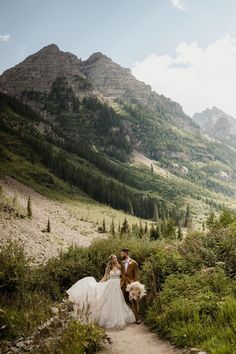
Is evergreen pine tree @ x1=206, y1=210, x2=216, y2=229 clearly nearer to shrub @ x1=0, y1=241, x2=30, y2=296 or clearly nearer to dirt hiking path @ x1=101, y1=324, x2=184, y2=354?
dirt hiking path @ x1=101, y1=324, x2=184, y2=354

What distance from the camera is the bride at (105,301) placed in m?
16.3

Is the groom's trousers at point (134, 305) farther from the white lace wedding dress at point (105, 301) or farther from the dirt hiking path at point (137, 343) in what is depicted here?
the dirt hiking path at point (137, 343)

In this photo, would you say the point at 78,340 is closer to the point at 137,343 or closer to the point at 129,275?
the point at 137,343

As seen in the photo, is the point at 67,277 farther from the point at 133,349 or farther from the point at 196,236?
the point at 133,349

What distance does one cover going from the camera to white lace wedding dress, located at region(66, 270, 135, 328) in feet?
53.4

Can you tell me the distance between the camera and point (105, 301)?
54.8ft

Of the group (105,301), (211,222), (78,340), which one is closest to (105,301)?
(105,301)

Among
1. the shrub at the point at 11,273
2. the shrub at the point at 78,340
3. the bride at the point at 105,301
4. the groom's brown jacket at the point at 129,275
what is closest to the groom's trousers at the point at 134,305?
the bride at the point at 105,301

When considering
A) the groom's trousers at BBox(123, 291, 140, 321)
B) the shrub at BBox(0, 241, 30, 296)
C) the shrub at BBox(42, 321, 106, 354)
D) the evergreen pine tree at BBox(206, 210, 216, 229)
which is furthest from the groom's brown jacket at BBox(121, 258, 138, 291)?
the evergreen pine tree at BBox(206, 210, 216, 229)

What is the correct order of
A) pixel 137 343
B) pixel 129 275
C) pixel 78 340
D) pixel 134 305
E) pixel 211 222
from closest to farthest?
pixel 78 340
pixel 137 343
pixel 134 305
pixel 129 275
pixel 211 222

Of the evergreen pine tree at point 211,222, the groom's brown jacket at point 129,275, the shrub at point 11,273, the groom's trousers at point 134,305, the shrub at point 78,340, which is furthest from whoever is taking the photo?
the evergreen pine tree at point 211,222

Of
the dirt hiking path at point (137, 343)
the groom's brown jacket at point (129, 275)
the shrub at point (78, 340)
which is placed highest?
the groom's brown jacket at point (129, 275)

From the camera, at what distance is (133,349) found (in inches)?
511

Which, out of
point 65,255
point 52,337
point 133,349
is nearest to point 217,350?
point 133,349
